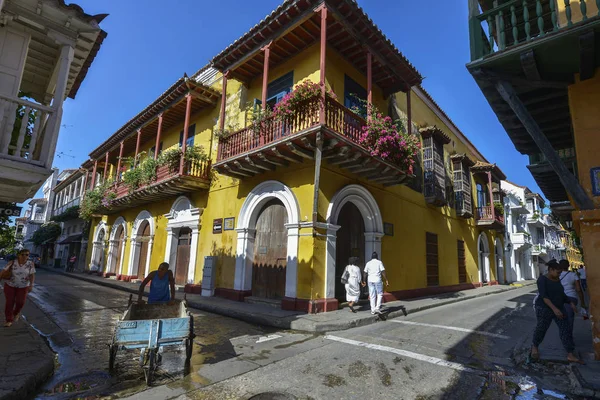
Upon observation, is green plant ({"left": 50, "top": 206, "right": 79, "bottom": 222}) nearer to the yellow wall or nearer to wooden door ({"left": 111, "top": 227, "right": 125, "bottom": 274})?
wooden door ({"left": 111, "top": 227, "right": 125, "bottom": 274})

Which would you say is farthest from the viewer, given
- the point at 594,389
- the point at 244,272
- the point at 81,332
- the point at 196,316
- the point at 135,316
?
the point at 244,272

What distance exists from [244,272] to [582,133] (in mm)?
8696

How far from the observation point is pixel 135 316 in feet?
15.8

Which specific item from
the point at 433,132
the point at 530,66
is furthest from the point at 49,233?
the point at 530,66

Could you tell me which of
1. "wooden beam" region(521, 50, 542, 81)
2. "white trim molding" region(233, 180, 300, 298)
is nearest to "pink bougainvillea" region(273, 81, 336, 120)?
"white trim molding" region(233, 180, 300, 298)

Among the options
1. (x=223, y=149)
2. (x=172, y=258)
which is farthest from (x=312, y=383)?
(x=172, y=258)

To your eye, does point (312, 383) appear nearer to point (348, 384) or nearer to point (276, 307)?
point (348, 384)

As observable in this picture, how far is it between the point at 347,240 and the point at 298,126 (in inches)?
157

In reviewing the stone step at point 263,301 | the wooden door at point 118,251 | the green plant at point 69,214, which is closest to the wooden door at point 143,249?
the wooden door at point 118,251

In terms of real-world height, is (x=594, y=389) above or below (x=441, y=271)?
below

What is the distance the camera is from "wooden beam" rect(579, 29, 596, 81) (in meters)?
4.42

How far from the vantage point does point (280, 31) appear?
951 centimetres

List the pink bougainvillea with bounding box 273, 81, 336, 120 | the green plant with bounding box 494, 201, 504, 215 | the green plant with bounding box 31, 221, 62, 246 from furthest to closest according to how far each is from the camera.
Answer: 1. the green plant with bounding box 31, 221, 62, 246
2. the green plant with bounding box 494, 201, 504, 215
3. the pink bougainvillea with bounding box 273, 81, 336, 120

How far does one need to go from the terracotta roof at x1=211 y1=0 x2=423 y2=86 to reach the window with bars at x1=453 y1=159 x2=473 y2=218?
23.3ft
